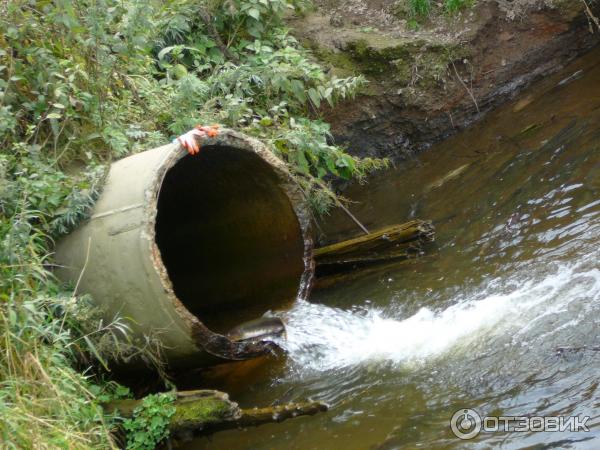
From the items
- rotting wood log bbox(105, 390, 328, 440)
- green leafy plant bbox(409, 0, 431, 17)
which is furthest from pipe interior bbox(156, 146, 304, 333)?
green leafy plant bbox(409, 0, 431, 17)

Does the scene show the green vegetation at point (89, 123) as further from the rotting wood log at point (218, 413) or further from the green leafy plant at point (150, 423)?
the rotting wood log at point (218, 413)

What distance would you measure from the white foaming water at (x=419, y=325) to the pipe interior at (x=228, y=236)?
384mm

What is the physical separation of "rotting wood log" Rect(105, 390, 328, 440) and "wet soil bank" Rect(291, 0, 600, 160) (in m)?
4.10

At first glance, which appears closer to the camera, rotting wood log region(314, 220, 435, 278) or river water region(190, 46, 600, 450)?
river water region(190, 46, 600, 450)

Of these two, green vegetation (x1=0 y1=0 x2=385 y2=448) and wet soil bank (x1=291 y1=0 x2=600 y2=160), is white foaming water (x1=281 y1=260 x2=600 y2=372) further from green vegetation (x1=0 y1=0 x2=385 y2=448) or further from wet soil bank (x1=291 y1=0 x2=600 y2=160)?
wet soil bank (x1=291 y1=0 x2=600 y2=160)

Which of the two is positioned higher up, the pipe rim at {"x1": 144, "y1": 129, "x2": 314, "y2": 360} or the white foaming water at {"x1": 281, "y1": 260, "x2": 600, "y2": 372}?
the pipe rim at {"x1": 144, "y1": 129, "x2": 314, "y2": 360}

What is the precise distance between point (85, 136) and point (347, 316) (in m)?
2.26

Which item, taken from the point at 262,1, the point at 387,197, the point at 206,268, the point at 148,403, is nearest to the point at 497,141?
the point at 387,197

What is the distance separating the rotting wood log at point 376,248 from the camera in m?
5.92

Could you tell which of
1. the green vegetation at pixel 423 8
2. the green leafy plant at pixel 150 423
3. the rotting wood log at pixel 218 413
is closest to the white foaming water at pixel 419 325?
the rotting wood log at pixel 218 413

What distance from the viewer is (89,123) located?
18.2ft

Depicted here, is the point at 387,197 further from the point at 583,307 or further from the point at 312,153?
the point at 583,307

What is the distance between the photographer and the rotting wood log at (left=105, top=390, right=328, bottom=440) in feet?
13.0

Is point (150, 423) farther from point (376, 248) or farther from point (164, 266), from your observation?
point (376, 248)
